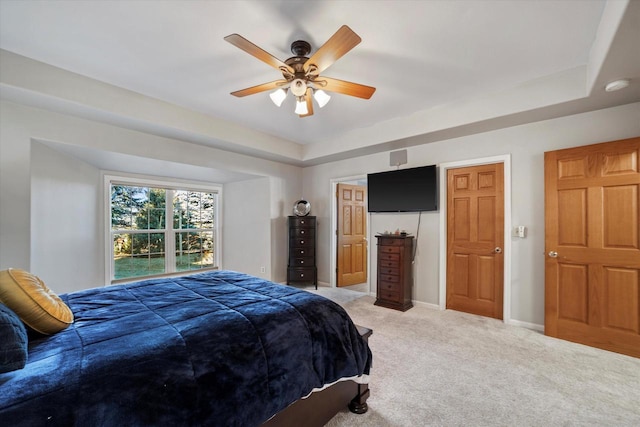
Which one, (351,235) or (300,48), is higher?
(300,48)

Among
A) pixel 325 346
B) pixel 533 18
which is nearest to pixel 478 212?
pixel 533 18

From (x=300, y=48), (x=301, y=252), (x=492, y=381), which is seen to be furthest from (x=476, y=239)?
(x=300, y=48)

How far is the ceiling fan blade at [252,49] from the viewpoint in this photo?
1681mm

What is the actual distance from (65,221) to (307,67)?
3.53m

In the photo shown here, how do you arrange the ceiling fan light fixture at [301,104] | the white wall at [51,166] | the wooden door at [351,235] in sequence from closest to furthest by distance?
the ceiling fan light fixture at [301,104] < the white wall at [51,166] < the wooden door at [351,235]

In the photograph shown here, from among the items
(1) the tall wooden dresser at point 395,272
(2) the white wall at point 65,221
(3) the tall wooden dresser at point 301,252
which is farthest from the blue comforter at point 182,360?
(3) the tall wooden dresser at point 301,252

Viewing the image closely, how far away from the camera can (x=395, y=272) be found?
3859 millimetres

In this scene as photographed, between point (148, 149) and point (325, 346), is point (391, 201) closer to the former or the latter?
point (325, 346)

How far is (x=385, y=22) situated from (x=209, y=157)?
3.06m

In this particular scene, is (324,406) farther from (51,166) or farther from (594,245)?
(51,166)

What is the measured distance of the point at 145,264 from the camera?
4.63m

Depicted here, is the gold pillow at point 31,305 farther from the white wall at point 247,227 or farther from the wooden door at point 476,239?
the wooden door at point 476,239

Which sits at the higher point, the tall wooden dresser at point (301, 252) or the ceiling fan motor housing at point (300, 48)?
the ceiling fan motor housing at point (300, 48)

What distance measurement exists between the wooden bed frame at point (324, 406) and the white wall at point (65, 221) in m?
3.31
